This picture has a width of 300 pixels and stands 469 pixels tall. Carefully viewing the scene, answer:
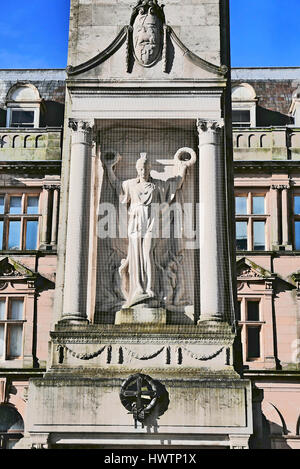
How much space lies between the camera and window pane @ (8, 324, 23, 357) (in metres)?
37.2

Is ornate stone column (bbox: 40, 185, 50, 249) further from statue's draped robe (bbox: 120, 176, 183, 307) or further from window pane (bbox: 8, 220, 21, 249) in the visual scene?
statue's draped robe (bbox: 120, 176, 183, 307)

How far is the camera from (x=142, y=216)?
663 inches

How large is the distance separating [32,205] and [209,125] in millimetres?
22935

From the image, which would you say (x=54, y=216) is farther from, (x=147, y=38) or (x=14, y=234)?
(x=147, y=38)

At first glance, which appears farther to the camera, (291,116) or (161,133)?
(291,116)

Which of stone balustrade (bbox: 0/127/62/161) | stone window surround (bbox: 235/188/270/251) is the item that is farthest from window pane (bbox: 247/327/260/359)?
stone balustrade (bbox: 0/127/62/161)

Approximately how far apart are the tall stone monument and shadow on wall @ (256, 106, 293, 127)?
23526 millimetres

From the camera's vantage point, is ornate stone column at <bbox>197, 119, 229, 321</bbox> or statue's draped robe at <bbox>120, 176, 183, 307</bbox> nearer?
ornate stone column at <bbox>197, 119, 229, 321</bbox>

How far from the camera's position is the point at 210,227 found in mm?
16547

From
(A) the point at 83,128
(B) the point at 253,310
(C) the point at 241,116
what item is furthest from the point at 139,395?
(C) the point at 241,116
